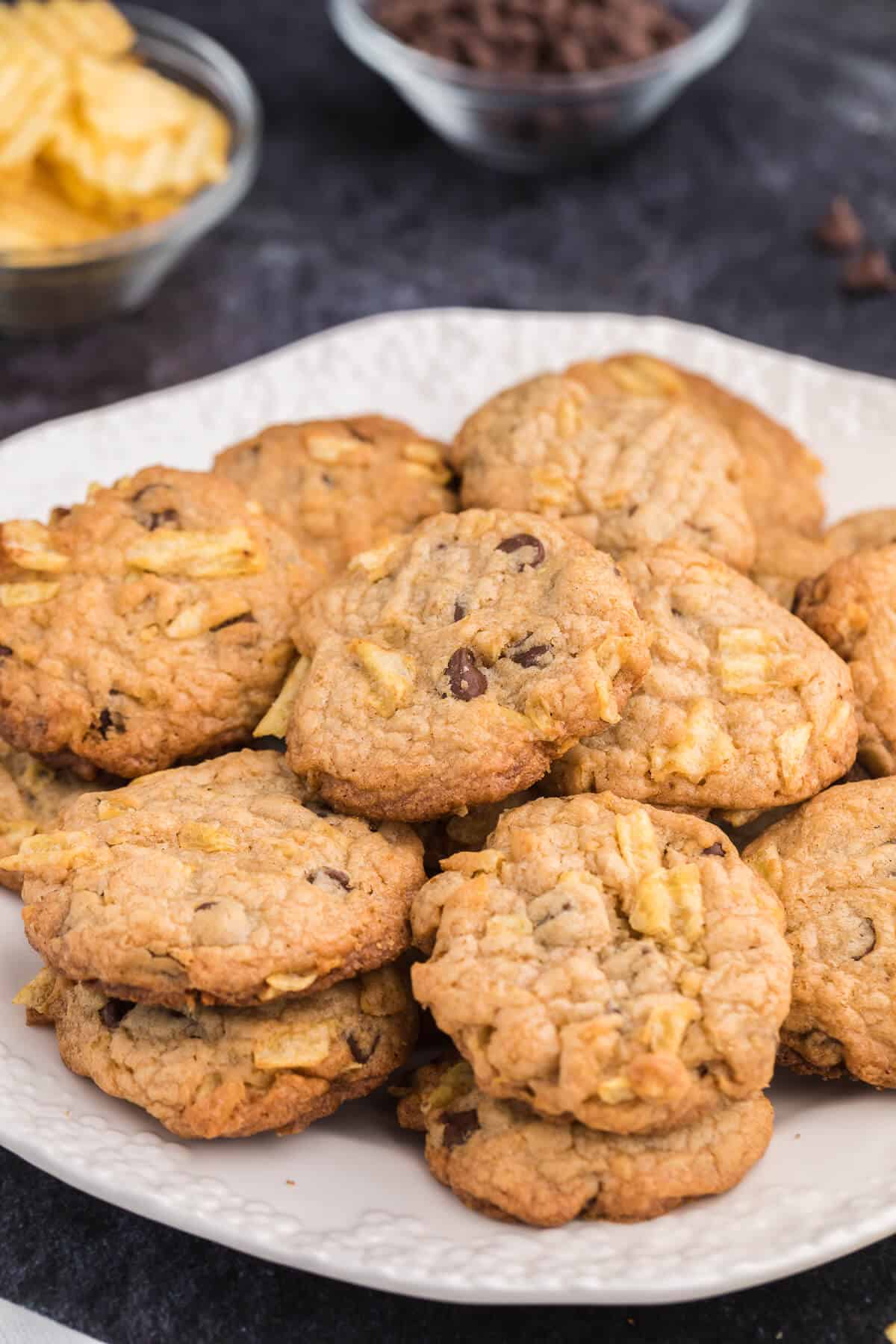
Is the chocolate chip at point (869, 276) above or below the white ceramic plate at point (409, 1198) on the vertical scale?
below

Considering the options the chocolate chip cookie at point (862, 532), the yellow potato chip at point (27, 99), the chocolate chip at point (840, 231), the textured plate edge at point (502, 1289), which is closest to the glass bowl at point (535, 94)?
the chocolate chip at point (840, 231)

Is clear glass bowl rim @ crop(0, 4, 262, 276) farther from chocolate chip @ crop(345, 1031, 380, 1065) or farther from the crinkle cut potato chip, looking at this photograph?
chocolate chip @ crop(345, 1031, 380, 1065)

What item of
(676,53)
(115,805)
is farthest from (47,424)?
(676,53)

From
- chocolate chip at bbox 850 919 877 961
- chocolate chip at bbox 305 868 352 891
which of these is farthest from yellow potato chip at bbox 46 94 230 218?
chocolate chip at bbox 850 919 877 961

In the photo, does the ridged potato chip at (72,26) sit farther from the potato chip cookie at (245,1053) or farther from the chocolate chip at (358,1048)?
the chocolate chip at (358,1048)

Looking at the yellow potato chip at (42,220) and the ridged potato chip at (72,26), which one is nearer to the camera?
the yellow potato chip at (42,220)

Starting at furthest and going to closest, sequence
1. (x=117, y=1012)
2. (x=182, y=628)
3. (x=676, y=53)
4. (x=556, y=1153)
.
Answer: (x=676, y=53), (x=182, y=628), (x=117, y=1012), (x=556, y=1153)

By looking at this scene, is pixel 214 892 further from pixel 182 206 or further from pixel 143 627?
pixel 182 206

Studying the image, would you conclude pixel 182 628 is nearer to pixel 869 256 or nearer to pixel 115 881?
pixel 115 881
